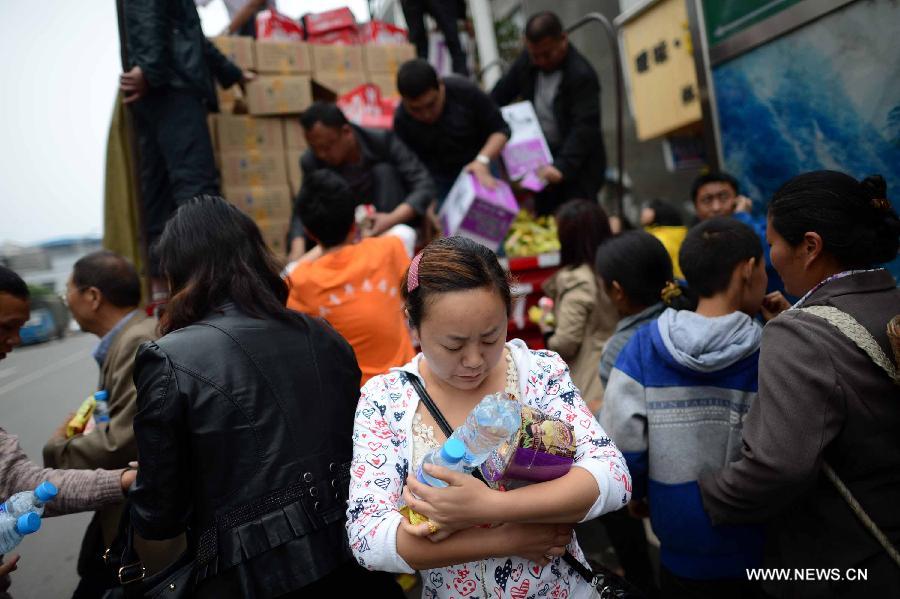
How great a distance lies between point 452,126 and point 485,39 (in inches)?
141

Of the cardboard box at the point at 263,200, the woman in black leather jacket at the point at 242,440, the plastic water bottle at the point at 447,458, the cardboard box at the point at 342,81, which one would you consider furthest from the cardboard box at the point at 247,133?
the plastic water bottle at the point at 447,458

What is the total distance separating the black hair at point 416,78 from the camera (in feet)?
11.8

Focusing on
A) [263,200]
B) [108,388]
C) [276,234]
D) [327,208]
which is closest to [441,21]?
[263,200]

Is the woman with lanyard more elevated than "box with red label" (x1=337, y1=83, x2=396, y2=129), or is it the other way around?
"box with red label" (x1=337, y1=83, x2=396, y2=129)

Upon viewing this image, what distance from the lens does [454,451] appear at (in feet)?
3.67

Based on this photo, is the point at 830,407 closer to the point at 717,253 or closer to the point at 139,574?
the point at 717,253

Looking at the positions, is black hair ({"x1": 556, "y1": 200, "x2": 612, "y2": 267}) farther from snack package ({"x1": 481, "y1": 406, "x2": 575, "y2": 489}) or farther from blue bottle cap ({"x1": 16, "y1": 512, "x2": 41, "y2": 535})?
blue bottle cap ({"x1": 16, "y1": 512, "x2": 41, "y2": 535})

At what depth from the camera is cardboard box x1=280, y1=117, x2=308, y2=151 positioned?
14.1 feet

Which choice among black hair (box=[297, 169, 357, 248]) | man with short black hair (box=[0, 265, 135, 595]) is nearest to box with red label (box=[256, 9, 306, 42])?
black hair (box=[297, 169, 357, 248])

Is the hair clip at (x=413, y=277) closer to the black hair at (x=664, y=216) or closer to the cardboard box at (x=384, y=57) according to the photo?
the black hair at (x=664, y=216)

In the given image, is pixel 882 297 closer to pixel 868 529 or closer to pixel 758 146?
pixel 868 529

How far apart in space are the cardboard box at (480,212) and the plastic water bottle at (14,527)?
2362mm

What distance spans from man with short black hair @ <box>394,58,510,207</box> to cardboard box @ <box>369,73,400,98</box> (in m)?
1.16

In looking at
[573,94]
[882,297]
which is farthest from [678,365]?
[573,94]
